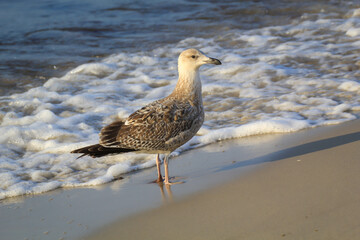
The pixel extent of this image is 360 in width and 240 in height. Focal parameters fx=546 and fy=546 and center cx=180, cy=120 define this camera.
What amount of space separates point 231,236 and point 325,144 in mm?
2198

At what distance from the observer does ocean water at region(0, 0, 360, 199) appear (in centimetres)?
621

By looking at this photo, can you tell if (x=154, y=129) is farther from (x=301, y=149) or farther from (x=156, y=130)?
(x=301, y=149)

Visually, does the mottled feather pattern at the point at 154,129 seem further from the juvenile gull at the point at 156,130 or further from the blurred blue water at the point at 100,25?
the blurred blue water at the point at 100,25

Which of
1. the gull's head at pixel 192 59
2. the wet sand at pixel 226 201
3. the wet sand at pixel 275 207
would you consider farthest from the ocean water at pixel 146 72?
the wet sand at pixel 275 207

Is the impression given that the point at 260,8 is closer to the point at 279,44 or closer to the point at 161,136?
the point at 279,44

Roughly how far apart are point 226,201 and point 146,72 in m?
5.72

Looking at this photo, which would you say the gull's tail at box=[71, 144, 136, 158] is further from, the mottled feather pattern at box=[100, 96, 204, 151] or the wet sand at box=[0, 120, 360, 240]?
the wet sand at box=[0, 120, 360, 240]

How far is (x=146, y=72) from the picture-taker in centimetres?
→ 974

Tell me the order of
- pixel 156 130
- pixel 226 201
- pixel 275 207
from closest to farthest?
pixel 275 207 < pixel 226 201 < pixel 156 130

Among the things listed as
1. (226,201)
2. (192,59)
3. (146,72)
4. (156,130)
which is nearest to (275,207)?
(226,201)

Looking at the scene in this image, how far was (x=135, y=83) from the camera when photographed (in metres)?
9.12

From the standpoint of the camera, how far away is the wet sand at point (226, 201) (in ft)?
12.2

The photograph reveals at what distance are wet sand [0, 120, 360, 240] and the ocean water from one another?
0.45m

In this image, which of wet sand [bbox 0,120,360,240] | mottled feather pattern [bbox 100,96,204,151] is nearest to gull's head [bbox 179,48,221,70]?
mottled feather pattern [bbox 100,96,204,151]
